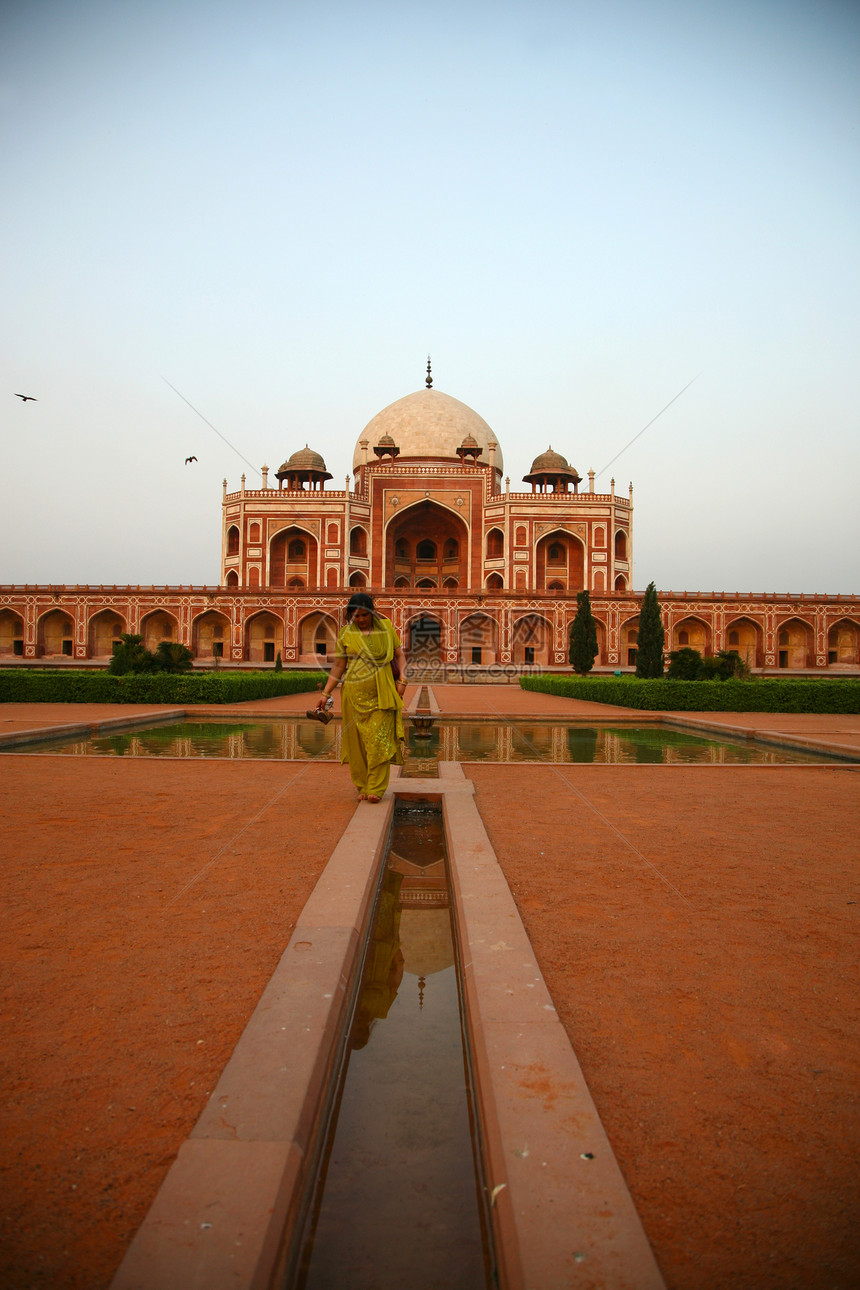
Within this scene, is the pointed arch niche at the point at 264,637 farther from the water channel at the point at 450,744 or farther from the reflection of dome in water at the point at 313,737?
the reflection of dome in water at the point at 313,737

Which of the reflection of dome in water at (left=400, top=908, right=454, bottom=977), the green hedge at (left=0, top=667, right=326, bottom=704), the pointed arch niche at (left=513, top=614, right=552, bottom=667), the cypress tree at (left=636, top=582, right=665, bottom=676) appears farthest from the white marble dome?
the reflection of dome in water at (left=400, top=908, right=454, bottom=977)

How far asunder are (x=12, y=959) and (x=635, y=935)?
1.65 meters

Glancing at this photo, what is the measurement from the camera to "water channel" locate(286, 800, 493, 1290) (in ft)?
3.87

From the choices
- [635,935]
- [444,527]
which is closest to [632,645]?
[444,527]

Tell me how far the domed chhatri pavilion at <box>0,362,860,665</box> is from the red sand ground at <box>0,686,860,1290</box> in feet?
66.1

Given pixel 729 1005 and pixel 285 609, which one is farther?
pixel 285 609

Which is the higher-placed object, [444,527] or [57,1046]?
[444,527]

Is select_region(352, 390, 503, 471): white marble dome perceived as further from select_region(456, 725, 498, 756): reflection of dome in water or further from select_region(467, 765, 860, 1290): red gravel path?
select_region(467, 765, 860, 1290): red gravel path

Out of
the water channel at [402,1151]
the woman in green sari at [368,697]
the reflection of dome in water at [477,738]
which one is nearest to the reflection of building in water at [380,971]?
the water channel at [402,1151]

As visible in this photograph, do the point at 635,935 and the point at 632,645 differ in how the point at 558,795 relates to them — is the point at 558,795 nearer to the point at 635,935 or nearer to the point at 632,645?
the point at 635,935

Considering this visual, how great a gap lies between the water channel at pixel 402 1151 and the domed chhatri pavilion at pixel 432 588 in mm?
21360

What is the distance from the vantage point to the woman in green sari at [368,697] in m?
3.92

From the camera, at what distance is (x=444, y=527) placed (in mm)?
32656

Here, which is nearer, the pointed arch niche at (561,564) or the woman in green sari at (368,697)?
the woman in green sari at (368,697)
